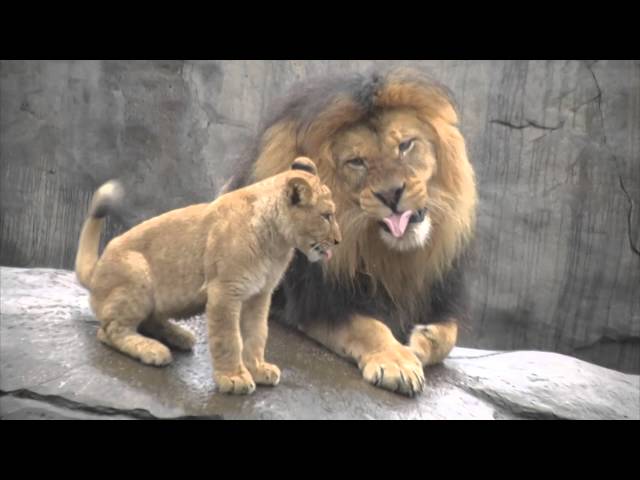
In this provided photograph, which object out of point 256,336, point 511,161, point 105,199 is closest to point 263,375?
point 256,336

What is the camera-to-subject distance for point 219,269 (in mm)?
2271

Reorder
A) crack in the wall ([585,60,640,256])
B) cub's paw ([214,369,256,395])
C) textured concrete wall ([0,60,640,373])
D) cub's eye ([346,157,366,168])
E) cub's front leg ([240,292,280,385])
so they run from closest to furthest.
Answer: cub's paw ([214,369,256,395]) < cub's front leg ([240,292,280,385]) < cub's eye ([346,157,366,168]) < textured concrete wall ([0,60,640,373]) < crack in the wall ([585,60,640,256])

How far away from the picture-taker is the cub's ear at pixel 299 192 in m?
2.19

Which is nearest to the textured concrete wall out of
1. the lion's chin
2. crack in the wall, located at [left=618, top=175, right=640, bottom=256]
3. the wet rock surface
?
crack in the wall, located at [left=618, top=175, right=640, bottom=256]

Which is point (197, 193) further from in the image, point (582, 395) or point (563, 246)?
point (582, 395)

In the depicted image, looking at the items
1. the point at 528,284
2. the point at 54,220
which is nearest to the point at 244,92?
the point at 54,220

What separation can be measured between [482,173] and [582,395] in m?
2.34

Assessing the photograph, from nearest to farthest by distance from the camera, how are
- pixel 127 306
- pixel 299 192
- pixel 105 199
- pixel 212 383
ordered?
pixel 299 192 < pixel 212 383 < pixel 127 306 < pixel 105 199

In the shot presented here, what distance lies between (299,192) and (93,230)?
37.5 inches

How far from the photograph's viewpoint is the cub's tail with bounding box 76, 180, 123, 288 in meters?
2.72

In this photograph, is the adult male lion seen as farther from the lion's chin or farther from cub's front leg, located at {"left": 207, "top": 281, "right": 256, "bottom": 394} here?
cub's front leg, located at {"left": 207, "top": 281, "right": 256, "bottom": 394}

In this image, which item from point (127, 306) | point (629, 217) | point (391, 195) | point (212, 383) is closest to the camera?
point (212, 383)

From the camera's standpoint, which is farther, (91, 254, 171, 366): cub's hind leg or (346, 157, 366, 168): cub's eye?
(346, 157, 366, 168): cub's eye

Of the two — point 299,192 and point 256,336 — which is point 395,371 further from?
point 299,192
